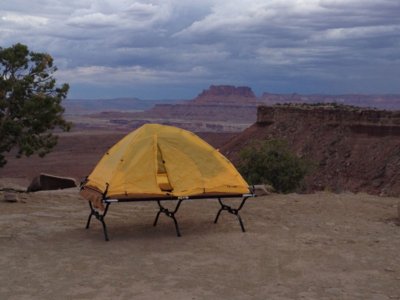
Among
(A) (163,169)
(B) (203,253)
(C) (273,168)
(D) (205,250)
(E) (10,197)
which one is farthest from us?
(C) (273,168)

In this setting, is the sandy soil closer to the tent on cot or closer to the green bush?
the tent on cot

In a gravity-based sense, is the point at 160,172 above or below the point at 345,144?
above

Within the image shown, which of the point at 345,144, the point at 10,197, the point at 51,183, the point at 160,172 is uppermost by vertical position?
the point at 160,172

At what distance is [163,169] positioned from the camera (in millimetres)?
9906

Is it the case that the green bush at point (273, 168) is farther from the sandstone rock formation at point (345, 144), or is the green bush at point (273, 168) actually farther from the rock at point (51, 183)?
the sandstone rock formation at point (345, 144)

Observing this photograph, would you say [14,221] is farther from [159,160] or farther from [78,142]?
[78,142]

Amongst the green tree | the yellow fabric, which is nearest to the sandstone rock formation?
the green tree

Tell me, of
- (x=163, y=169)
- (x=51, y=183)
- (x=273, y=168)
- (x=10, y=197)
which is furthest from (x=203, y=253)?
(x=273, y=168)

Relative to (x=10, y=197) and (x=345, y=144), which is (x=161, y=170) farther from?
(x=345, y=144)

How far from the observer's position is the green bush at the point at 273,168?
23.3 m

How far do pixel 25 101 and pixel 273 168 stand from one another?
972 centimetres

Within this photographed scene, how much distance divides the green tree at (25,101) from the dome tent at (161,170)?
9.42m

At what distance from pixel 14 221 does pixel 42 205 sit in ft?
6.06

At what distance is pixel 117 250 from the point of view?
860 cm
